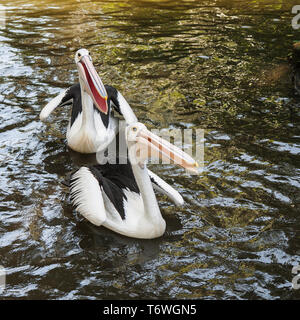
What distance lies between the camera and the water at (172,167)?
3.76 meters

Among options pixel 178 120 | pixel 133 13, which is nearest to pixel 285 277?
pixel 178 120

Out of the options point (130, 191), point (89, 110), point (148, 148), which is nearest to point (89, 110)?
point (89, 110)

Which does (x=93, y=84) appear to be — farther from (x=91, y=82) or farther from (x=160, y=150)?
(x=160, y=150)

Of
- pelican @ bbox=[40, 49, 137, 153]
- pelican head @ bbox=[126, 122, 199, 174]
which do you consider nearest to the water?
pelican @ bbox=[40, 49, 137, 153]

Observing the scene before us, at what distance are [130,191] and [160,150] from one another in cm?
64

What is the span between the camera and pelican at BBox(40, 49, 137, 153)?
210 inches

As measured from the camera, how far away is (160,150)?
395 centimetres

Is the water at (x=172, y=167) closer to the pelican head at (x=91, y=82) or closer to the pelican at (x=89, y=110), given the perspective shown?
the pelican at (x=89, y=110)

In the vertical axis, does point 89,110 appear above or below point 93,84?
below

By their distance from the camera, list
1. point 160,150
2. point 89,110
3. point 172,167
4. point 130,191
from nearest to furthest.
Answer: point 160,150 < point 130,191 < point 172,167 < point 89,110

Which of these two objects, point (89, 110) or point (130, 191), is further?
point (89, 110)

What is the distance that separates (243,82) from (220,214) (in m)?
3.10

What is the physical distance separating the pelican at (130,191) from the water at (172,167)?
134 mm

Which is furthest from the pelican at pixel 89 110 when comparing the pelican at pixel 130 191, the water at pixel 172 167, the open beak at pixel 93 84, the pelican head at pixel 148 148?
the pelican head at pixel 148 148
